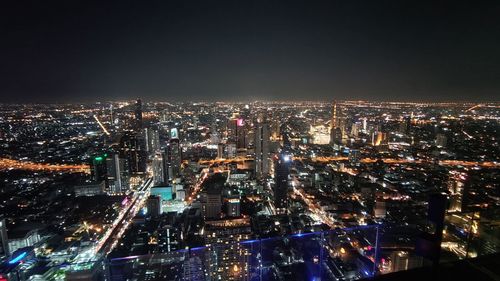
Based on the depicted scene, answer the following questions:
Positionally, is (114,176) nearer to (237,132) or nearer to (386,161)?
(237,132)

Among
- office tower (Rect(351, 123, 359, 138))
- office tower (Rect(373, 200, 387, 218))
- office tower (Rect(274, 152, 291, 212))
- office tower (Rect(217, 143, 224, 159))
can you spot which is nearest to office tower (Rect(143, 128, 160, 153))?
office tower (Rect(217, 143, 224, 159))

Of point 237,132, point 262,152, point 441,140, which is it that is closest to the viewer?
point 441,140

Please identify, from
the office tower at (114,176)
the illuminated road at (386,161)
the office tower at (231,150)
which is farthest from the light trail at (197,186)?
the office tower at (114,176)

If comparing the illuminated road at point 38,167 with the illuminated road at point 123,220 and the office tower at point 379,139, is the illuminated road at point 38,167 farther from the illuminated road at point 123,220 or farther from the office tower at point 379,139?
the office tower at point 379,139

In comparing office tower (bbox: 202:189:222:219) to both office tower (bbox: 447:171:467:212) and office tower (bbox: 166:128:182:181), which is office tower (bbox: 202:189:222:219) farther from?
office tower (bbox: 447:171:467:212)

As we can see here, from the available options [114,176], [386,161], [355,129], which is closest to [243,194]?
[114,176]
